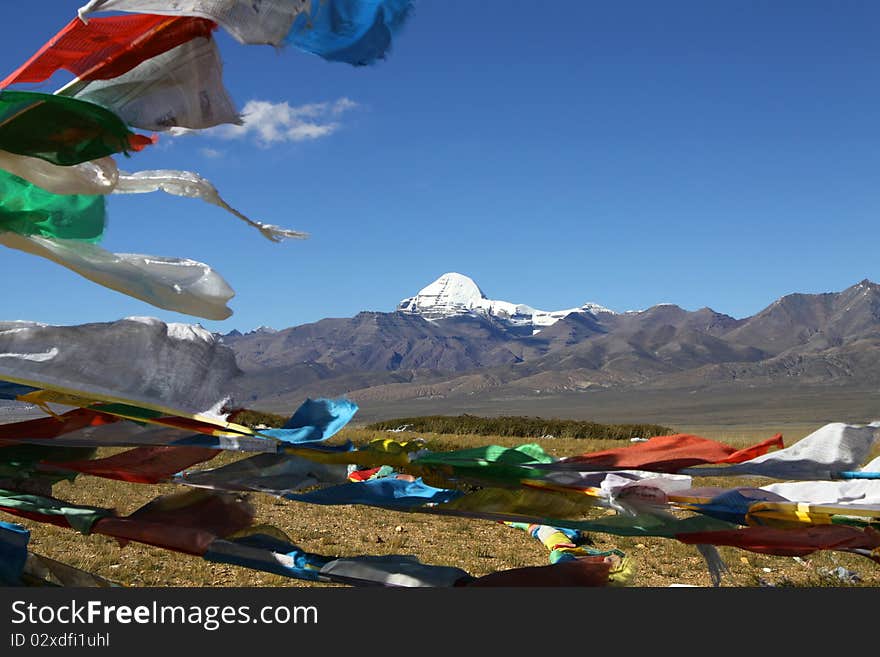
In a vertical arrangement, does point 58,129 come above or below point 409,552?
above

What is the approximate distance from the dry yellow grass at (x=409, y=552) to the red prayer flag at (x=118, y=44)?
5124 millimetres

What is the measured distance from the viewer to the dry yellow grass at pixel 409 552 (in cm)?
764

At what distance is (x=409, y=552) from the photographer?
918 centimetres

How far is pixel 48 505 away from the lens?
424 cm

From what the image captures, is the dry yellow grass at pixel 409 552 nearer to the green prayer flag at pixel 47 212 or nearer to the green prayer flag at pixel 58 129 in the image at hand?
the green prayer flag at pixel 47 212

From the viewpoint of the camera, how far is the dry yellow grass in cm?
764

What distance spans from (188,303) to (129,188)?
67cm

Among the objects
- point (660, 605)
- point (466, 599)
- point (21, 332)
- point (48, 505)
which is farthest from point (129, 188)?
point (660, 605)

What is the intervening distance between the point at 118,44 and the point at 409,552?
710cm

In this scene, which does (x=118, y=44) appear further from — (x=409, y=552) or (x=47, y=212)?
(x=409, y=552)

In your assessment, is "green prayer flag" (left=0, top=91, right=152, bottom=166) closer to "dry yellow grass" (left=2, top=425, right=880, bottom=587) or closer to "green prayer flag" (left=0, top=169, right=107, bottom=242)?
"green prayer flag" (left=0, top=169, right=107, bottom=242)

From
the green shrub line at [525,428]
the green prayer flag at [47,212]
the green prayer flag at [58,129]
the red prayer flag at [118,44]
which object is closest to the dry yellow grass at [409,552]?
the green prayer flag at [47,212]

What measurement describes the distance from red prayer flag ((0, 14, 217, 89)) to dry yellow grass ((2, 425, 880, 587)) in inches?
202

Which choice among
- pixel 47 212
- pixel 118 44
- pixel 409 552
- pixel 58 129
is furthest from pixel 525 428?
pixel 58 129
